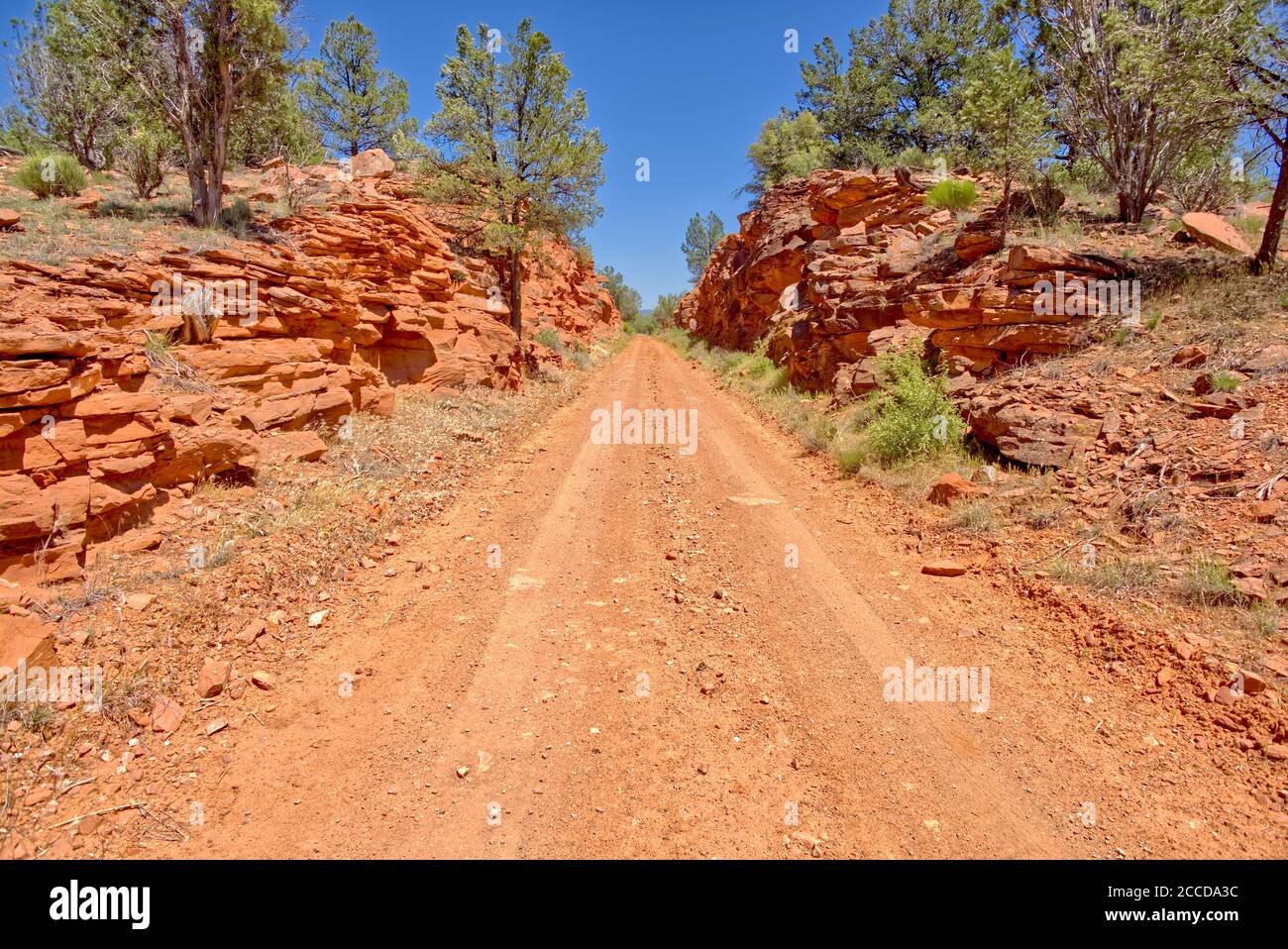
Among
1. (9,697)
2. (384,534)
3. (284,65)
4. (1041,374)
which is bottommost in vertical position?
(9,697)

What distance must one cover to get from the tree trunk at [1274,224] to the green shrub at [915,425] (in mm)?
4916

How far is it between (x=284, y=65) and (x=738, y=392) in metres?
14.4

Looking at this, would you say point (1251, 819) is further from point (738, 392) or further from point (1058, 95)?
point (1058, 95)

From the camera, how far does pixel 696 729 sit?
3732 millimetres

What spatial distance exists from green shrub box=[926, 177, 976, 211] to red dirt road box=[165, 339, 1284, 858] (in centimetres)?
1227

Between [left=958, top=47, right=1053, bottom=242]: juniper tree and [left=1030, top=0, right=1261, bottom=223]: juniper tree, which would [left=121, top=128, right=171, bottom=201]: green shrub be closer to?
[left=958, top=47, right=1053, bottom=242]: juniper tree

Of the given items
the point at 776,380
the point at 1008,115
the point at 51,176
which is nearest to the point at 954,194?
the point at 1008,115

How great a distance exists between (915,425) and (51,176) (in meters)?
16.9

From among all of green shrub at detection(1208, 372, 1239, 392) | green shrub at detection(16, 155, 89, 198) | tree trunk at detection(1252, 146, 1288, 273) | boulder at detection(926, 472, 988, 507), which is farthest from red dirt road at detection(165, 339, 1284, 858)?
green shrub at detection(16, 155, 89, 198)

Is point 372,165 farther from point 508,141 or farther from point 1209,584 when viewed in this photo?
point 1209,584

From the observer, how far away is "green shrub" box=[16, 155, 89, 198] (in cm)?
1058
